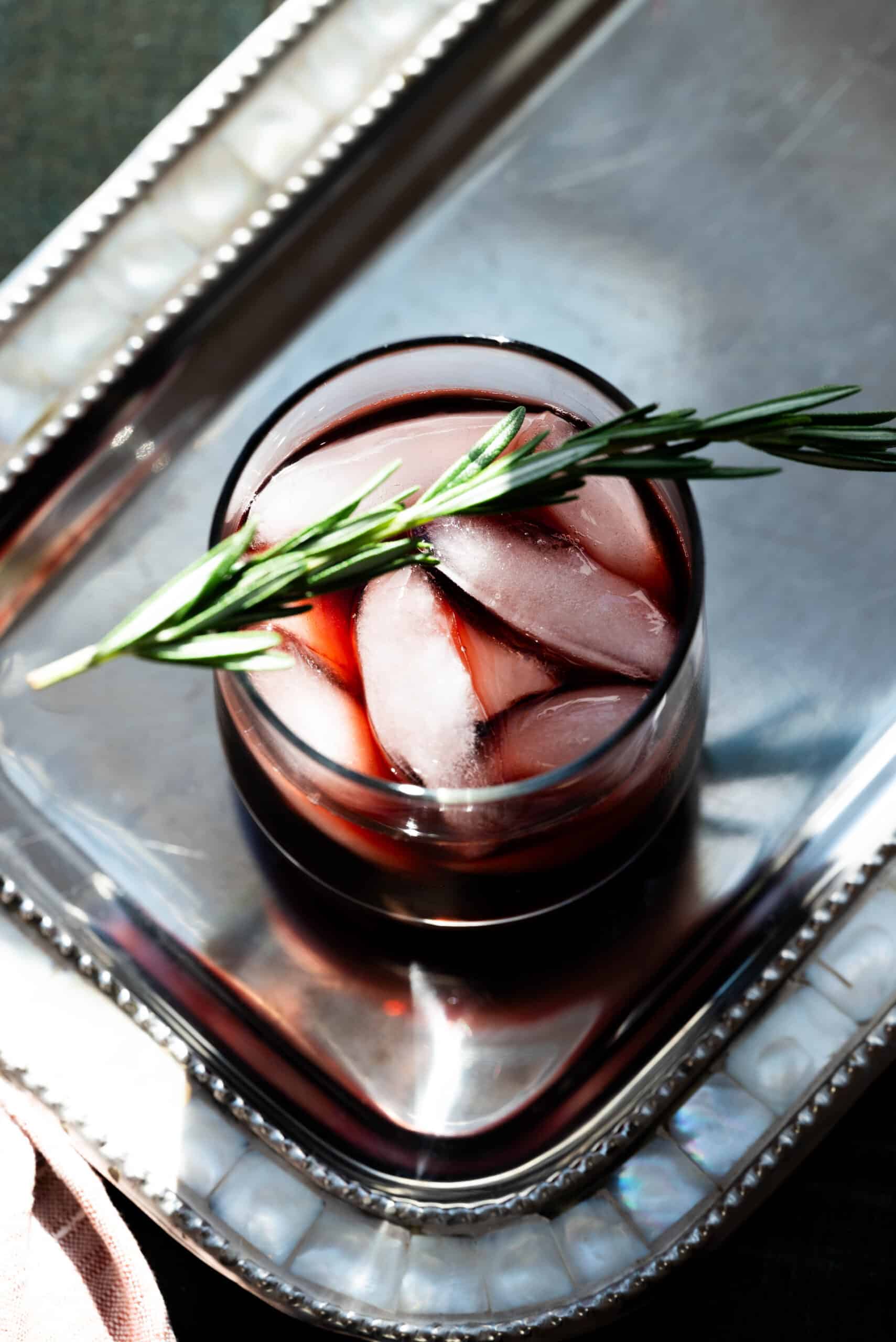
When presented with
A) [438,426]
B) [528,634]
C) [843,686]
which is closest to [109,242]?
[438,426]

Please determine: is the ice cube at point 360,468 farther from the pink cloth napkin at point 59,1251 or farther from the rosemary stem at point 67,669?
the pink cloth napkin at point 59,1251

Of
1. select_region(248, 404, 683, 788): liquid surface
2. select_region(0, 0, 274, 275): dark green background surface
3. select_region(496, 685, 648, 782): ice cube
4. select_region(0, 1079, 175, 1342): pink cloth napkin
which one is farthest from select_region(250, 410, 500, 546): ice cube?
select_region(0, 0, 274, 275): dark green background surface

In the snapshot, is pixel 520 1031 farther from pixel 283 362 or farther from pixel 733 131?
pixel 733 131

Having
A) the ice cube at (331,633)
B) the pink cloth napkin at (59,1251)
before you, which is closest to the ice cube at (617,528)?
the ice cube at (331,633)

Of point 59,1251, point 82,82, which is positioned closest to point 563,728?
point 59,1251

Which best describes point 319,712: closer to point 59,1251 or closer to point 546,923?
point 546,923

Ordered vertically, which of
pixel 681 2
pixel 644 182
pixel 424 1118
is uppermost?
pixel 681 2

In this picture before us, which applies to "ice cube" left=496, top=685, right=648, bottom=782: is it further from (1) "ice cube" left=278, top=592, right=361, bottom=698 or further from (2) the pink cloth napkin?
(2) the pink cloth napkin
